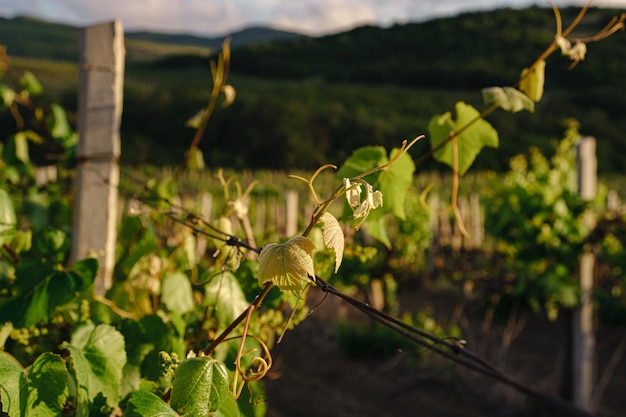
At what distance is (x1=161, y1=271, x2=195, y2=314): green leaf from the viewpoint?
4.42 ft

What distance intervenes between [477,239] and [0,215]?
10.2 m

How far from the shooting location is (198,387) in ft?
2.62

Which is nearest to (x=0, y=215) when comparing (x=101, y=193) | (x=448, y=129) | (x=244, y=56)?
(x=101, y=193)

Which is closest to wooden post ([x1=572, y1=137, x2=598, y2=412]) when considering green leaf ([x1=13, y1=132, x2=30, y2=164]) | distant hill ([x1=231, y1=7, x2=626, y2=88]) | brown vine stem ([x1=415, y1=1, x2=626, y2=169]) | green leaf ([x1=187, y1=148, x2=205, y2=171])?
green leaf ([x1=187, y1=148, x2=205, y2=171])

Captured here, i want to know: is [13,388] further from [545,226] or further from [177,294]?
[545,226]

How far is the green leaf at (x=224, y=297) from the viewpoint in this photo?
1153mm

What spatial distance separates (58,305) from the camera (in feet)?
3.86

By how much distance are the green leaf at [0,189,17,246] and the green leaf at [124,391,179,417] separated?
58 centimetres

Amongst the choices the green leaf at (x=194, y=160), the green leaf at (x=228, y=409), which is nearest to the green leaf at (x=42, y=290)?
the green leaf at (x=228, y=409)

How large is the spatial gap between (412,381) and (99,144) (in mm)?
Result: 4008

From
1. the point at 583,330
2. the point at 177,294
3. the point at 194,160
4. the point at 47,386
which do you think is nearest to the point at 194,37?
the point at 583,330

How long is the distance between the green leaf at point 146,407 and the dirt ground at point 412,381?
133 inches

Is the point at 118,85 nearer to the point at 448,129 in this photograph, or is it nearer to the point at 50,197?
the point at 448,129

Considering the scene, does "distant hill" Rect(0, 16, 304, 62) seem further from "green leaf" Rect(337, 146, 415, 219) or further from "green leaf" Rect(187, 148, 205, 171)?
"green leaf" Rect(337, 146, 415, 219)
